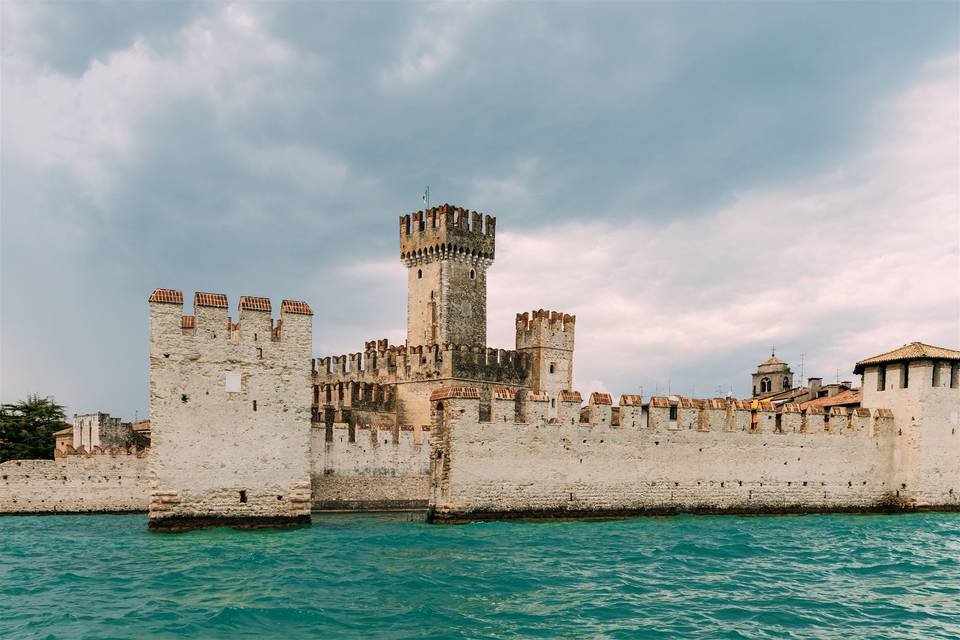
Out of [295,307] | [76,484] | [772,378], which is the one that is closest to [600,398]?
[295,307]

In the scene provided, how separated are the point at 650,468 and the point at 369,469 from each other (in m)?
10.4

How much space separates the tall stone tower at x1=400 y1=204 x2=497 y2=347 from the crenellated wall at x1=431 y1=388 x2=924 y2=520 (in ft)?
46.7

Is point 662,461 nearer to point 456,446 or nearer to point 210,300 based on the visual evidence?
point 456,446

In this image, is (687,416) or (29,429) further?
(29,429)

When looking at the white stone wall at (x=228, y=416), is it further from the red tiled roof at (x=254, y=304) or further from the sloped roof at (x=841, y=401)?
the sloped roof at (x=841, y=401)

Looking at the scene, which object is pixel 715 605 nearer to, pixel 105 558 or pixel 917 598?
pixel 917 598

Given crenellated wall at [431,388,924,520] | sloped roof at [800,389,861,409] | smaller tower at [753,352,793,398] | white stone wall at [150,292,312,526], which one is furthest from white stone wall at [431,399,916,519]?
smaller tower at [753,352,793,398]

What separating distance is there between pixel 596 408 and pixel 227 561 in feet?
44.4

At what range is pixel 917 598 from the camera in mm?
17844

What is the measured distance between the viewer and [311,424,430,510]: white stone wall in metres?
32.4

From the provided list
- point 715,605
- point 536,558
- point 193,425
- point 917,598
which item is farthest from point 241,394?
point 917,598

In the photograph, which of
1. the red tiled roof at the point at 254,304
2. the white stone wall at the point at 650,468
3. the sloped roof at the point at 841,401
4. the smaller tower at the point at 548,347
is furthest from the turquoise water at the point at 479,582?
the smaller tower at the point at 548,347

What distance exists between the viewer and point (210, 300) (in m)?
25.9

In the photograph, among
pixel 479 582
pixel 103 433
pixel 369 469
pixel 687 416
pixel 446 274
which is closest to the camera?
pixel 479 582
